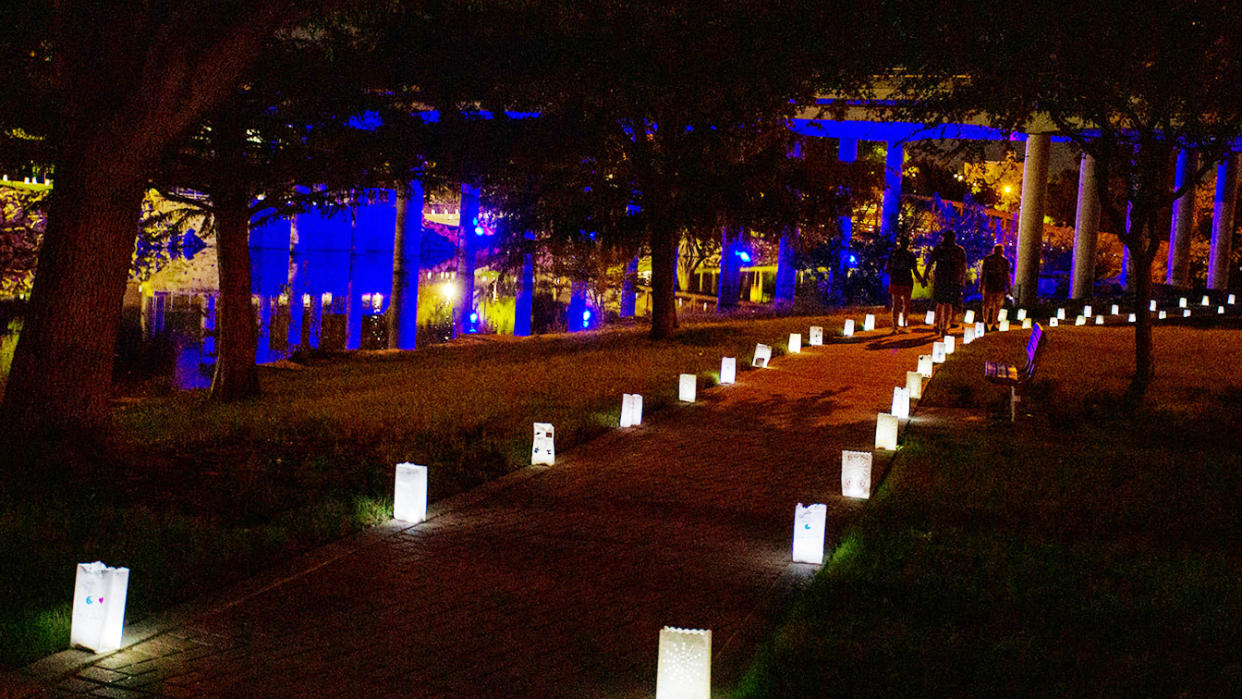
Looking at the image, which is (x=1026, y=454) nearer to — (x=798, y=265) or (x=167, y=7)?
(x=167, y=7)

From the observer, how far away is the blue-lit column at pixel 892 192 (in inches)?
1216

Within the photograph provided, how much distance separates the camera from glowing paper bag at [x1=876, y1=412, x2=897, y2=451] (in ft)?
34.0

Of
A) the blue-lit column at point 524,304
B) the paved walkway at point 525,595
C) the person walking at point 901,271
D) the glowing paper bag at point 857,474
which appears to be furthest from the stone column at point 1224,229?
the glowing paper bag at point 857,474

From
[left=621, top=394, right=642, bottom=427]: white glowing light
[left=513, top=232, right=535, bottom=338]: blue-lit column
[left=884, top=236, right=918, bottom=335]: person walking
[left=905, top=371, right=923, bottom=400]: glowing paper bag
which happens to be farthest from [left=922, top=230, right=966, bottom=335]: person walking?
[left=513, top=232, right=535, bottom=338]: blue-lit column

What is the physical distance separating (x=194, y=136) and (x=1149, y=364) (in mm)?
12096

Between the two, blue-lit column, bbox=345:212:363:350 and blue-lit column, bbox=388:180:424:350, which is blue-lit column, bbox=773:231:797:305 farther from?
blue-lit column, bbox=345:212:363:350

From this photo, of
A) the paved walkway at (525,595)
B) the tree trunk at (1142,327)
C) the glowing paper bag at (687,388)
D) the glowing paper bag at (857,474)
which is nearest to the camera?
the paved walkway at (525,595)

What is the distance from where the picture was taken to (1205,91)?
12.0 m

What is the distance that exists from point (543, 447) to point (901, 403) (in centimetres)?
453

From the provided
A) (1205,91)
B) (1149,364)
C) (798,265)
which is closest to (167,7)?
(1205,91)

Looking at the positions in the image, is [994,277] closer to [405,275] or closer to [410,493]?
[405,275]

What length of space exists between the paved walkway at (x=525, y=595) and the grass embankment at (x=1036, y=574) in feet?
1.28

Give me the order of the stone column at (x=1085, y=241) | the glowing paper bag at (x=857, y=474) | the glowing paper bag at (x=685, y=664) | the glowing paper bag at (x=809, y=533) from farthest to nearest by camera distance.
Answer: the stone column at (x=1085, y=241)
the glowing paper bag at (x=857, y=474)
the glowing paper bag at (x=809, y=533)
the glowing paper bag at (x=685, y=664)

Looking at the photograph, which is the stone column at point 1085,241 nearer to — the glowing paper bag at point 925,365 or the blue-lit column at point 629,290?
the blue-lit column at point 629,290
